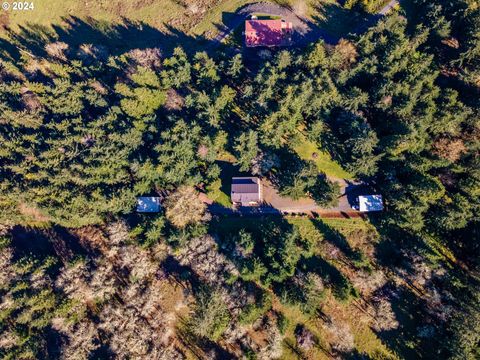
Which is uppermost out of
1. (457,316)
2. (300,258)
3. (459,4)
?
(459,4)

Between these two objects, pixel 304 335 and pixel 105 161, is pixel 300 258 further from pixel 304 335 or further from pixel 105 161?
pixel 105 161

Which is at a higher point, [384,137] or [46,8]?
[46,8]

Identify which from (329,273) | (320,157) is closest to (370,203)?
(320,157)

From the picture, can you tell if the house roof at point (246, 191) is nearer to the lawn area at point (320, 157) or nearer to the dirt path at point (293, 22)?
the lawn area at point (320, 157)

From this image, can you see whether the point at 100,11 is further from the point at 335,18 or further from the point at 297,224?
→ the point at 297,224

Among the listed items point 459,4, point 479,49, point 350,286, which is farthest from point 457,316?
point 459,4

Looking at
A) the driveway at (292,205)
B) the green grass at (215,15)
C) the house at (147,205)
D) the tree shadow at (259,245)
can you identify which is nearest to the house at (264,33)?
the green grass at (215,15)

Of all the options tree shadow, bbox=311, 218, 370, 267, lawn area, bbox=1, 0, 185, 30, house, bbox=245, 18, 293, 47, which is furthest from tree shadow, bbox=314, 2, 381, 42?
tree shadow, bbox=311, 218, 370, 267
